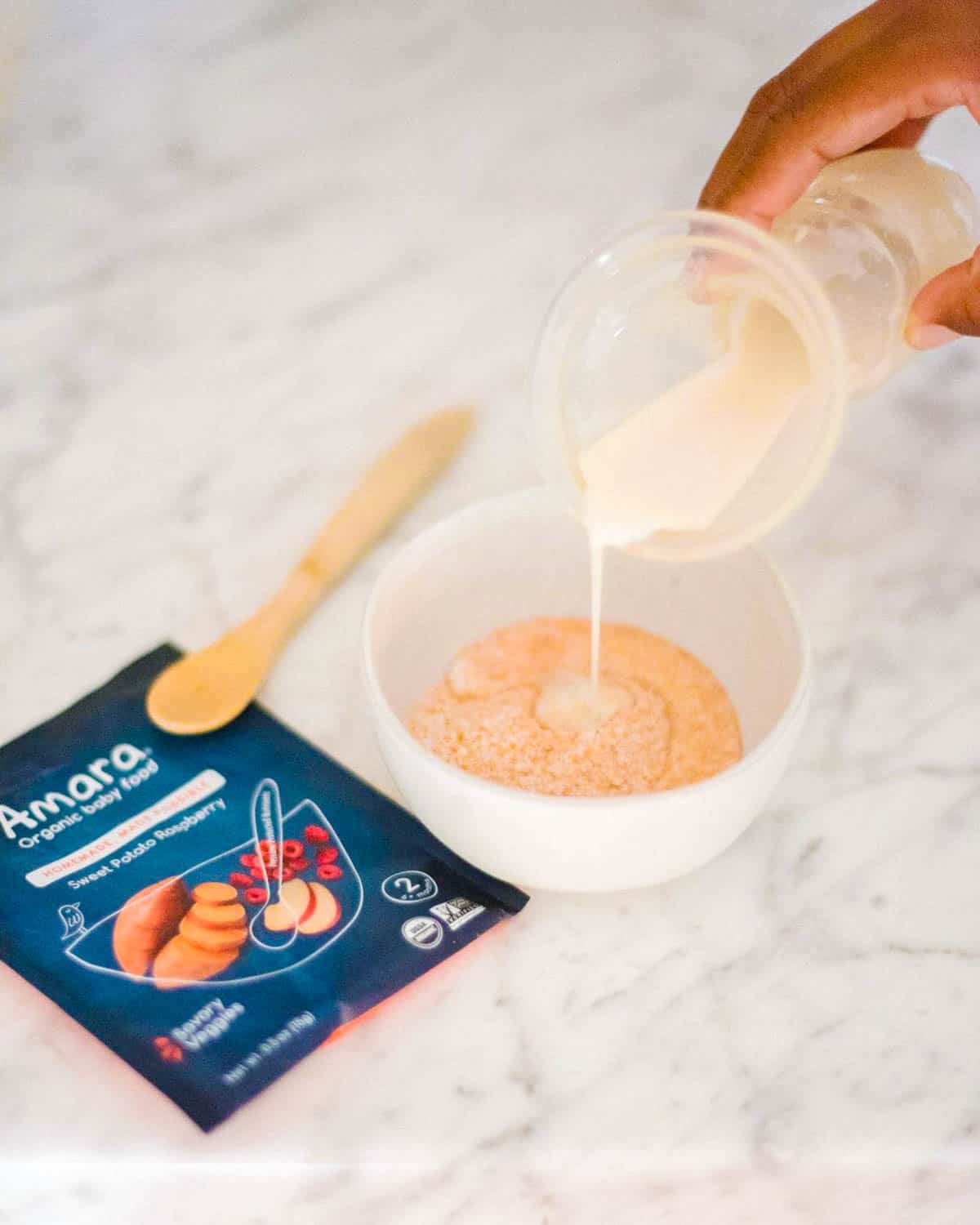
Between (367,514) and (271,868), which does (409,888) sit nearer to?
(271,868)

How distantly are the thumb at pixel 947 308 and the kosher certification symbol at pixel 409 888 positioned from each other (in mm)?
348

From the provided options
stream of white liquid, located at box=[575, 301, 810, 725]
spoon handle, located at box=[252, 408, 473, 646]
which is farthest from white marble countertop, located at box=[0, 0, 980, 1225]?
stream of white liquid, located at box=[575, 301, 810, 725]

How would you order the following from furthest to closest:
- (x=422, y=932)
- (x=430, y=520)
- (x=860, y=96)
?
(x=430, y=520), (x=860, y=96), (x=422, y=932)

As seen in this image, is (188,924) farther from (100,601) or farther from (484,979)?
(100,601)

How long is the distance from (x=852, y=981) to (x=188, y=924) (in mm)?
297

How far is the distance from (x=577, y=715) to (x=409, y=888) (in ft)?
0.39

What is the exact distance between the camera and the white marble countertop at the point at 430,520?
0.57 meters

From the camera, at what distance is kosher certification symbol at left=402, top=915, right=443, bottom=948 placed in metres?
0.63

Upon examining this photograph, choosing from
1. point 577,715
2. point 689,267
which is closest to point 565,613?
point 577,715

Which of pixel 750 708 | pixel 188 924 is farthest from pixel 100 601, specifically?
pixel 750 708

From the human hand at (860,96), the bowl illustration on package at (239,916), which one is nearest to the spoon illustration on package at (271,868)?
the bowl illustration on package at (239,916)

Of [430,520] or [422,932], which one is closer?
[422,932]

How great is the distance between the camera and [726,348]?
0.69 meters

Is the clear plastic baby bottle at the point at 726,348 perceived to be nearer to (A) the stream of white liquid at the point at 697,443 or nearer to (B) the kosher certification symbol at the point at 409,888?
(A) the stream of white liquid at the point at 697,443
